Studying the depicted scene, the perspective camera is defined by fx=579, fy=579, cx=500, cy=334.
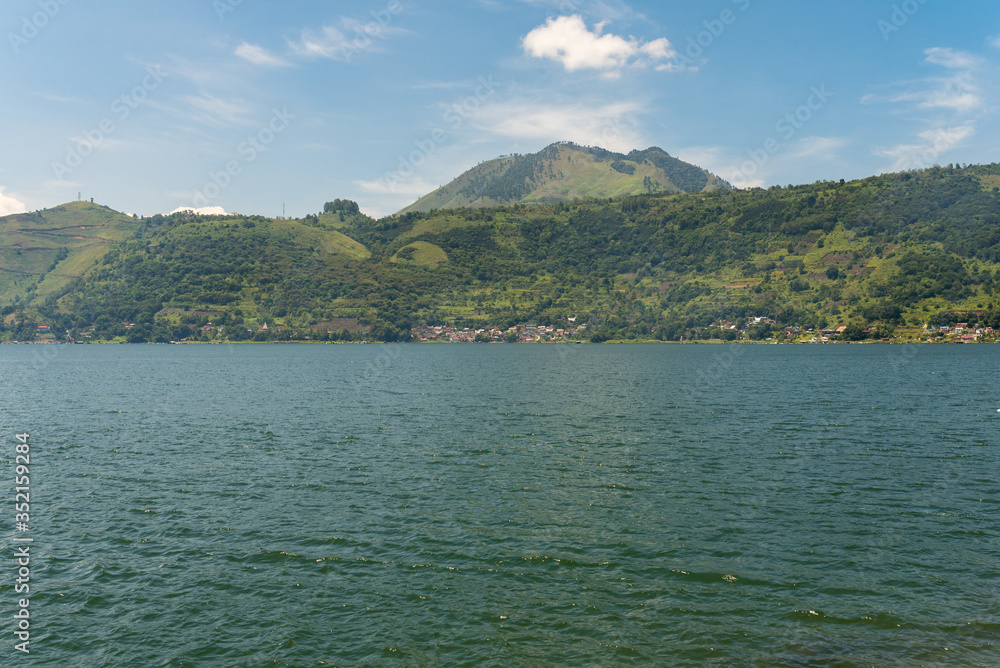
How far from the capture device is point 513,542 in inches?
1197

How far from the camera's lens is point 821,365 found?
500ft

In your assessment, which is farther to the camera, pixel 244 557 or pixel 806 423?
pixel 806 423

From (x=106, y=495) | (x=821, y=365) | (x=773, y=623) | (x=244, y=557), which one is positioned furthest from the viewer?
(x=821, y=365)

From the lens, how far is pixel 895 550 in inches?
1133

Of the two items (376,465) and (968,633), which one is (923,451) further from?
(376,465)

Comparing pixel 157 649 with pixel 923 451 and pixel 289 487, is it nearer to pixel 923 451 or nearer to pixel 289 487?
pixel 289 487

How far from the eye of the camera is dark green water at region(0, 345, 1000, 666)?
21.0m

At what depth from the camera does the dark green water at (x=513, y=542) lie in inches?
827

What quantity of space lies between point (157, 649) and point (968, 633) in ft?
96.0

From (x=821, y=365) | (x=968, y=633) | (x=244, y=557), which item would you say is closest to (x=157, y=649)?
(x=244, y=557)

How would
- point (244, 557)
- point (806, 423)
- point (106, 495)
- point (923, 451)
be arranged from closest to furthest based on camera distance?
point (244, 557)
point (106, 495)
point (923, 451)
point (806, 423)

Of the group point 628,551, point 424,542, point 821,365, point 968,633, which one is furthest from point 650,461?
point 821,365

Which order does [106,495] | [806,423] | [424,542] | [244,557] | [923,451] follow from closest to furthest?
1. [244,557]
2. [424,542]
3. [106,495]
4. [923,451]
5. [806,423]

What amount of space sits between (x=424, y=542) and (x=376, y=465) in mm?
17447
